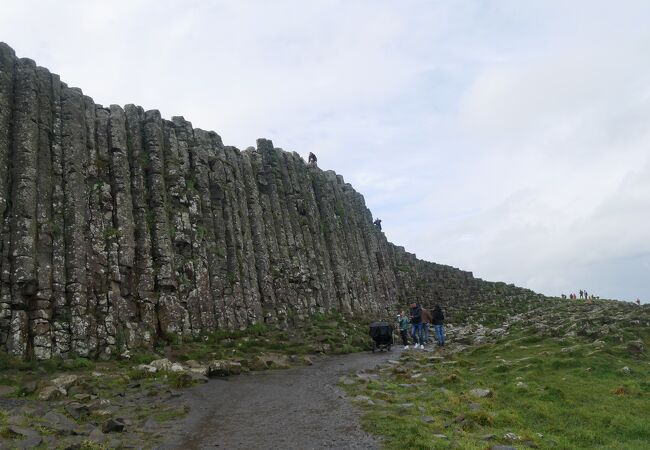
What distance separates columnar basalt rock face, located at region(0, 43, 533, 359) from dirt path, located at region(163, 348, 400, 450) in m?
7.35

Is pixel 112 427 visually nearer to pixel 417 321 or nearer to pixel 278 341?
pixel 278 341

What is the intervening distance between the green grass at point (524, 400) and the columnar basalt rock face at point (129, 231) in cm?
1237

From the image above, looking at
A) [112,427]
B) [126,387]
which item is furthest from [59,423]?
[126,387]

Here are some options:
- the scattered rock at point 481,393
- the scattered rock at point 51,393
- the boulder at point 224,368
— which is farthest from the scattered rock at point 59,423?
the scattered rock at point 481,393

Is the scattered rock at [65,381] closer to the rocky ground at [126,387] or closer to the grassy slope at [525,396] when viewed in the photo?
the rocky ground at [126,387]

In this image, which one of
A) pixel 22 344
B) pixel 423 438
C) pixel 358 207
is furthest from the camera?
pixel 358 207

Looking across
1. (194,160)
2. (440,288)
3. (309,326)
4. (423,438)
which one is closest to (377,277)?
(440,288)

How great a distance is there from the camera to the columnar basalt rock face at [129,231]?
22438mm

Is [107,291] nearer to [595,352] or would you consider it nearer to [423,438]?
[423,438]

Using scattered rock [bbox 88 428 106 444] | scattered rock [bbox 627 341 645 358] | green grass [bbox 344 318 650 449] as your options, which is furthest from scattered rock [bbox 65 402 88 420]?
scattered rock [bbox 627 341 645 358]

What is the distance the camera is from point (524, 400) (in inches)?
615

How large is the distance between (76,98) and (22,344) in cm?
1454

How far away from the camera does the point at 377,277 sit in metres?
53.9

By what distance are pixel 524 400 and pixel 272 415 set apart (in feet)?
26.6
